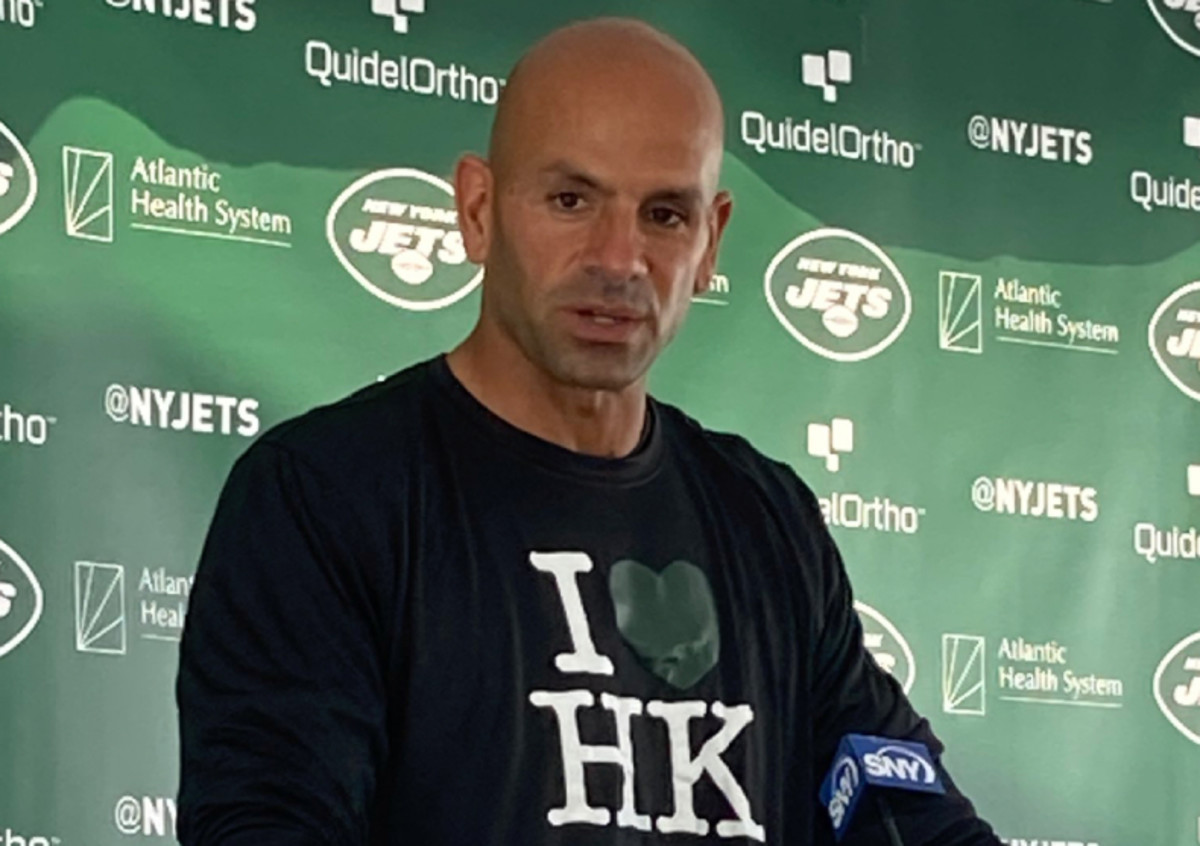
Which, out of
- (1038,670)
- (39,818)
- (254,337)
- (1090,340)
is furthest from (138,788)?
(1090,340)

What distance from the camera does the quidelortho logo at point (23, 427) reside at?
10.4 feet

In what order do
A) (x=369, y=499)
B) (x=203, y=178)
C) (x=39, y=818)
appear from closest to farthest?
(x=369, y=499), (x=39, y=818), (x=203, y=178)

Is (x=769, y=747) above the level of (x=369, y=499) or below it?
below

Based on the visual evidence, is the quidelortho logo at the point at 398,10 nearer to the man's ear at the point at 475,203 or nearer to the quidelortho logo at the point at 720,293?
the quidelortho logo at the point at 720,293

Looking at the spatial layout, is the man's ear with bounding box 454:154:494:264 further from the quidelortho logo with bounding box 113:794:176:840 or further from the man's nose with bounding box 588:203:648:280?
the quidelortho logo with bounding box 113:794:176:840

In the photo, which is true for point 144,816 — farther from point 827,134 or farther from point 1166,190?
point 1166,190

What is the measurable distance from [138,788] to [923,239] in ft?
4.54

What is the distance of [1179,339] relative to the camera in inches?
156

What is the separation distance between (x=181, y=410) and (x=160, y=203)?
0.25 meters

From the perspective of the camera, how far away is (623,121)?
179cm

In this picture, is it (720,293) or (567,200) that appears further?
(720,293)

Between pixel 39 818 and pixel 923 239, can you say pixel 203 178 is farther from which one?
pixel 923 239

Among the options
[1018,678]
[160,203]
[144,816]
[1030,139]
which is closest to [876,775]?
[144,816]

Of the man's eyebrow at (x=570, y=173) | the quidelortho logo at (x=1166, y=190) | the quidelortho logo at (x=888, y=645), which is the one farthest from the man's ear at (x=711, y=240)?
the quidelortho logo at (x=1166, y=190)
